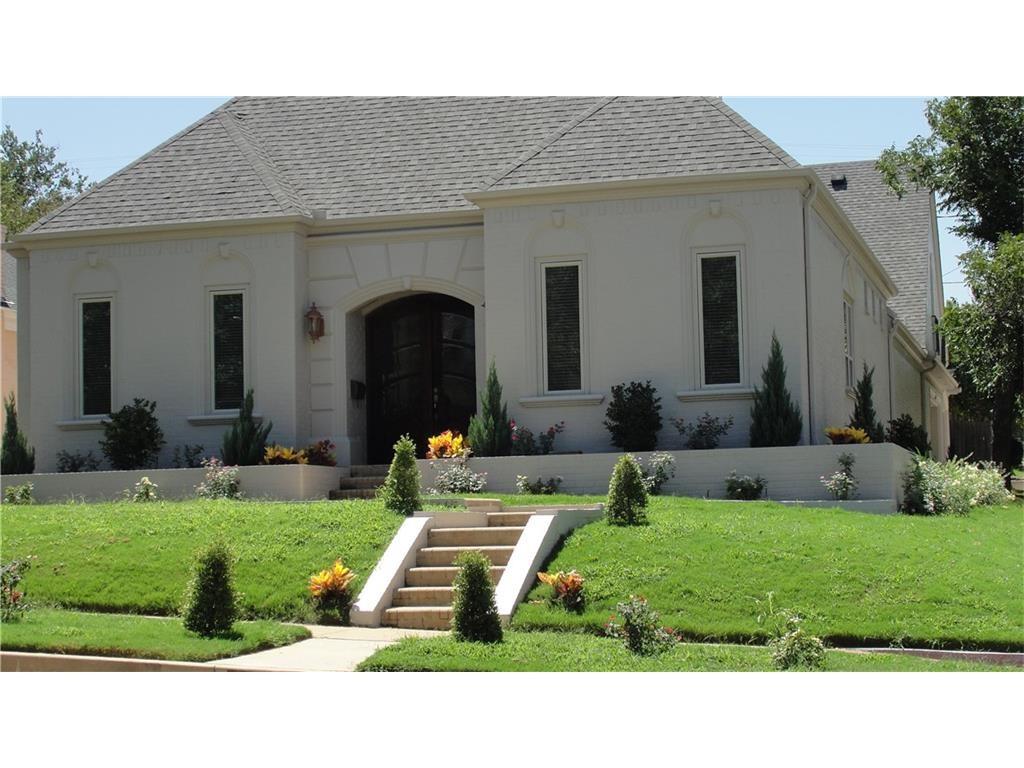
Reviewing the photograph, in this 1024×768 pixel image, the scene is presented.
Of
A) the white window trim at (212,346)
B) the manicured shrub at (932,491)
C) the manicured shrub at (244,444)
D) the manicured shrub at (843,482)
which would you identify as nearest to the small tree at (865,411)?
the manicured shrub at (932,491)

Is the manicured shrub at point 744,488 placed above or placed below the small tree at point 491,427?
below

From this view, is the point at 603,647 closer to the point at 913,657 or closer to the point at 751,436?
the point at 913,657

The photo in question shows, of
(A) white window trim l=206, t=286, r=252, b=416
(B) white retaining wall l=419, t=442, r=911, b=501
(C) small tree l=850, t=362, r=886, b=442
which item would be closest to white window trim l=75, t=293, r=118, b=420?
(A) white window trim l=206, t=286, r=252, b=416

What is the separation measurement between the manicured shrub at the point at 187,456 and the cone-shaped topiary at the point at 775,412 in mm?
9350

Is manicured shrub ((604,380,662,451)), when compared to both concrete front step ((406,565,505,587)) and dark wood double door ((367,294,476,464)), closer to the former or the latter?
dark wood double door ((367,294,476,464))

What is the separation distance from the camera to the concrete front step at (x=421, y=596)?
14617mm

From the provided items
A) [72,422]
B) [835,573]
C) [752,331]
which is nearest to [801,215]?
[752,331]

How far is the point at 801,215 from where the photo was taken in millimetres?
20828

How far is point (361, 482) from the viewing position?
21531mm

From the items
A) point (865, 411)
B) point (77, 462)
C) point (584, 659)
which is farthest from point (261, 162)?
point (584, 659)

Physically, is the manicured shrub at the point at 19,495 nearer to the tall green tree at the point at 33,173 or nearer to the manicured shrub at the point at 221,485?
the manicured shrub at the point at 221,485

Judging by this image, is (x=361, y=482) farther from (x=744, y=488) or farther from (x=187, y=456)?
(x=744, y=488)

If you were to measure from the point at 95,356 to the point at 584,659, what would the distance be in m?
14.7

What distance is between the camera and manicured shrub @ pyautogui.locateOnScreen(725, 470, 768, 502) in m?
19.5
